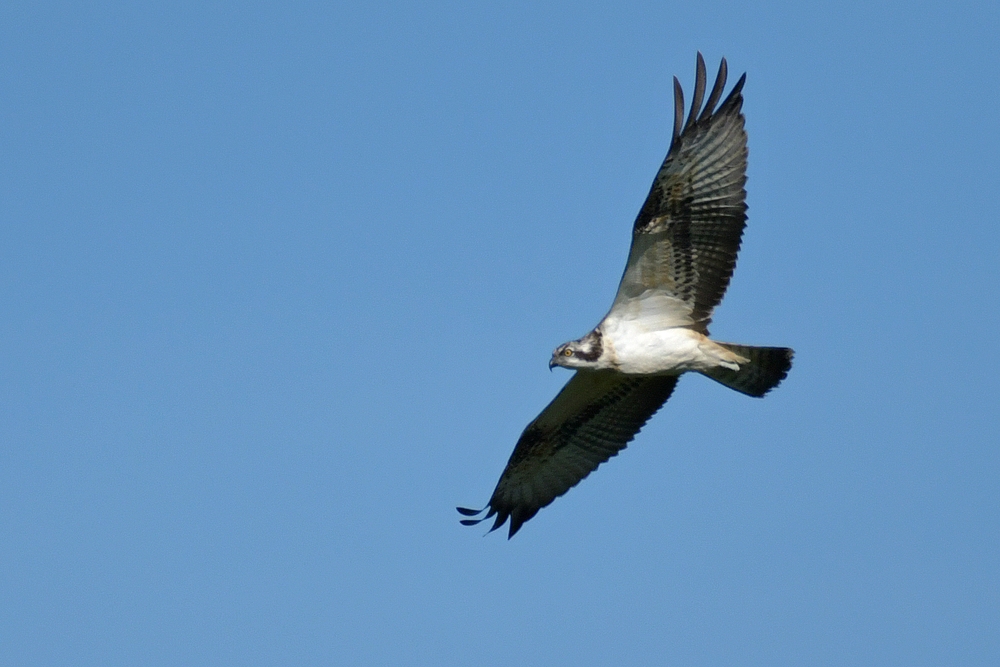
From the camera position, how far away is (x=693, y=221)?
11.3 m

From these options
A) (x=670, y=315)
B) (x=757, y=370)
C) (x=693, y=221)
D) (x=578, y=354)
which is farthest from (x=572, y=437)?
(x=693, y=221)

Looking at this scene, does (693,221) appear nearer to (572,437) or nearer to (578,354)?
(578,354)

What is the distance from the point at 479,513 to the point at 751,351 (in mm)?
3374

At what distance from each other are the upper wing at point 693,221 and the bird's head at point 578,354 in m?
0.38

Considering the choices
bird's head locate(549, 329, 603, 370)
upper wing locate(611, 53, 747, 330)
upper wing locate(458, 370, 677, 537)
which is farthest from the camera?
upper wing locate(458, 370, 677, 537)

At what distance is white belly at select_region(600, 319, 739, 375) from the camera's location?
38.8 ft

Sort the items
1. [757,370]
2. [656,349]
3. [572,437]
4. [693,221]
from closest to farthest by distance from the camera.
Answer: [693,221] < [656,349] < [757,370] < [572,437]

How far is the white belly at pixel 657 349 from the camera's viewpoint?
11.8 meters

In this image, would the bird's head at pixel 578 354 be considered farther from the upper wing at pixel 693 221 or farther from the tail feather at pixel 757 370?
the tail feather at pixel 757 370

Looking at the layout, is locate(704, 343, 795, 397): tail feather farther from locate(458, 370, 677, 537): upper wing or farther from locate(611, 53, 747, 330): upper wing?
locate(458, 370, 677, 537): upper wing

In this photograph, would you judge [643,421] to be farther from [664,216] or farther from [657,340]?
[664,216]

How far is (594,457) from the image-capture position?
13.5 m

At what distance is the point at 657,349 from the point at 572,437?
77.4 inches

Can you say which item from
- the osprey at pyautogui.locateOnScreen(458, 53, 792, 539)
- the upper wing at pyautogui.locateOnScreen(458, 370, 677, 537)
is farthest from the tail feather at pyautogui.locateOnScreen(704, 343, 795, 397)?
the upper wing at pyautogui.locateOnScreen(458, 370, 677, 537)
